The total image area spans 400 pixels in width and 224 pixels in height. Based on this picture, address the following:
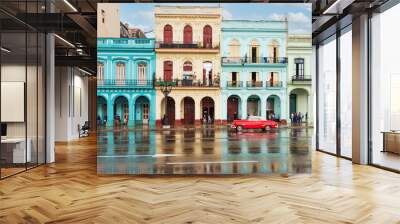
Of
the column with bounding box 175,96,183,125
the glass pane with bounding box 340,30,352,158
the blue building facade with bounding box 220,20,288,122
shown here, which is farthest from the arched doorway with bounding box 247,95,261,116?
the glass pane with bounding box 340,30,352,158

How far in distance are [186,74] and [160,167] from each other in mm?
1740

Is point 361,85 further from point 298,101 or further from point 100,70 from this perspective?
point 100,70

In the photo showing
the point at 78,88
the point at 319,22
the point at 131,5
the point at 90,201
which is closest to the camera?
the point at 90,201

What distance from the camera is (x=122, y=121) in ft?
22.1

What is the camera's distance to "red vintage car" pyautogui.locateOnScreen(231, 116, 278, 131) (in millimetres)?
6750

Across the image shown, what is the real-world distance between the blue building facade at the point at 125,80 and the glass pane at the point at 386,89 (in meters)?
4.69

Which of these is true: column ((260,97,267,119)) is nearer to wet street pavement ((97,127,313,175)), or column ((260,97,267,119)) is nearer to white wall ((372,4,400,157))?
wet street pavement ((97,127,313,175))

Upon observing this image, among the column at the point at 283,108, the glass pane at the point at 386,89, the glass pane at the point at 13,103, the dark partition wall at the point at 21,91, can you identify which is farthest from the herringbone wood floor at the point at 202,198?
the column at the point at 283,108

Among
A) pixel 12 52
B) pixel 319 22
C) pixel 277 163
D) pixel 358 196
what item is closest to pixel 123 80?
pixel 12 52

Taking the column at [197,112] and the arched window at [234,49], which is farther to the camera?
the column at [197,112]

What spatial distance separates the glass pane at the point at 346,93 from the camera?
8.80 metres

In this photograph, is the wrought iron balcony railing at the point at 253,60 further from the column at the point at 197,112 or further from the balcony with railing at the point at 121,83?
the balcony with railing at the point at 121,83

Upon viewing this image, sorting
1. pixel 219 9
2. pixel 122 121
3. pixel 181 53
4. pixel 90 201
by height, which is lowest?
pixel 90 201

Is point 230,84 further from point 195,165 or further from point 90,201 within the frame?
point 90,201
